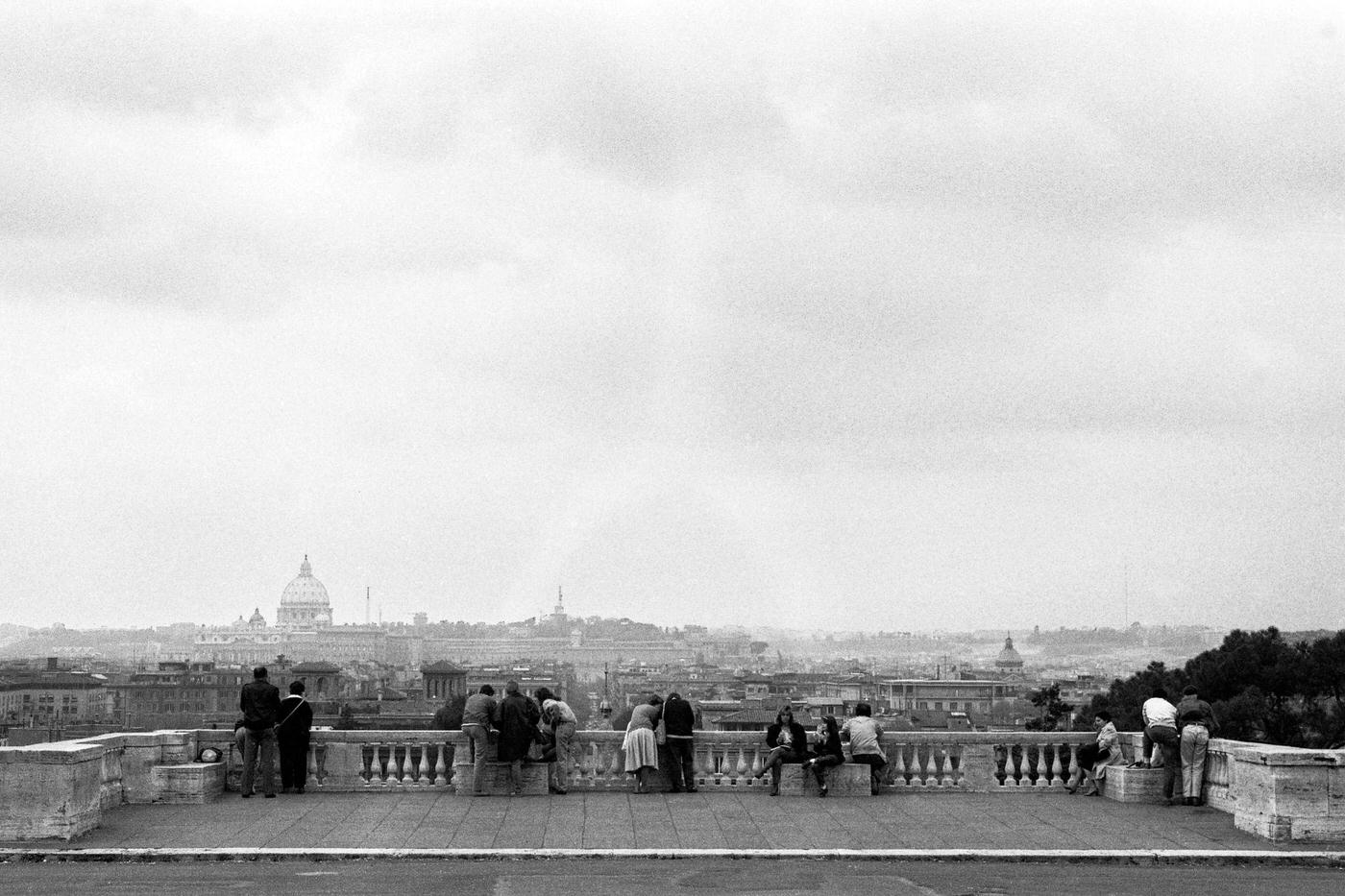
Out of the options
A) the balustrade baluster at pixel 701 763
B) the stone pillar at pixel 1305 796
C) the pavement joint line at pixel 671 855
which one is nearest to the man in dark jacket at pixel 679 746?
the balustrade baluster at pixel 701 763

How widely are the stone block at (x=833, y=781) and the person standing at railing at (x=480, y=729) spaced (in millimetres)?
3031

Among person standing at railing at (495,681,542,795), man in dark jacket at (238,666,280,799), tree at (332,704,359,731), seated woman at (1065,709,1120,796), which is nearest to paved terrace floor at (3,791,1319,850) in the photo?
man in dark jacket at (238,666,280,799)

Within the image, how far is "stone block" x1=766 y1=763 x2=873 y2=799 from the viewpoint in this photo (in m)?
17.8

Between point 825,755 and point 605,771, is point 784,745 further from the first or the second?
point 605,771

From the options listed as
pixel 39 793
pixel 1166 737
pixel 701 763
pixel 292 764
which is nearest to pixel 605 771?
pixel 701 763

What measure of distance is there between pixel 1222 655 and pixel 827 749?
123 ft

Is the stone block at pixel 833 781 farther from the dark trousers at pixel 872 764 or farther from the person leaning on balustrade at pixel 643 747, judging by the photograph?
the person leaning on balustrade at pixel 643 747

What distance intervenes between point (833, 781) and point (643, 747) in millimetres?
1983

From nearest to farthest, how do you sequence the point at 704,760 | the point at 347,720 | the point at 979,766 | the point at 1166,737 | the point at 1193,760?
the point at 1193,760, the point at 1166,737, the point at 979,766, the point at 704,760, the point at 347,720

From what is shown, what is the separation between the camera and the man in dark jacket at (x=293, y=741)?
17828 mm

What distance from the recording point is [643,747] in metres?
17.9

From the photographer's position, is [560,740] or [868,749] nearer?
[560,740]

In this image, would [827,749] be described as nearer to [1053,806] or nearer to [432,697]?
[1053,806]

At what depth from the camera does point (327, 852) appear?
1325cm
